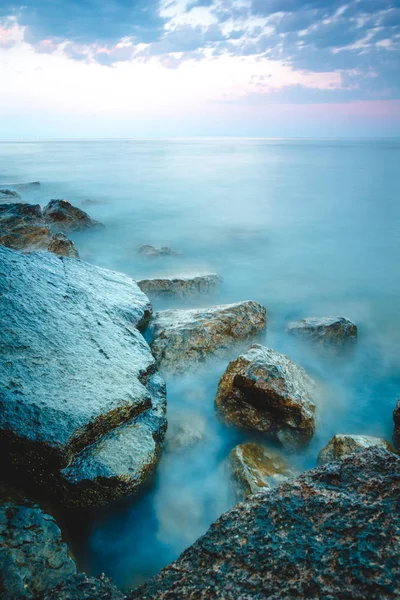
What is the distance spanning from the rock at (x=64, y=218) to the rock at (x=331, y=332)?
697cm

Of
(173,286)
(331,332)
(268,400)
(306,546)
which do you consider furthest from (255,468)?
(173,286)

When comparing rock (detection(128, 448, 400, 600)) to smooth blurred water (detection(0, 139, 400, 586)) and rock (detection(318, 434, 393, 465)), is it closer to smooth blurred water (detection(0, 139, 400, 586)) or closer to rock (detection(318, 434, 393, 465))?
rock (detection(318, 434, 393, 465))

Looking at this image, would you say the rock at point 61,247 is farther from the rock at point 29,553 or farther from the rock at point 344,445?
the rock at point 344,445

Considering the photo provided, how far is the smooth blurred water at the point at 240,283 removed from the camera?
2.74 meters

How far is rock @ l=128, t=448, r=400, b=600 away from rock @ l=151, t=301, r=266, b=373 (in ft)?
8.04

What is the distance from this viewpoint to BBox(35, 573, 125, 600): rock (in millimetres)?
1498

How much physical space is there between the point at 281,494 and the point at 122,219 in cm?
1108

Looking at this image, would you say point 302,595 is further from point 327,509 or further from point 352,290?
point 352,290

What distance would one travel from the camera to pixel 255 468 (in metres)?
2.87

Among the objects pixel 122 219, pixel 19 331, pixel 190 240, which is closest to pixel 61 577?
pixel 19 331

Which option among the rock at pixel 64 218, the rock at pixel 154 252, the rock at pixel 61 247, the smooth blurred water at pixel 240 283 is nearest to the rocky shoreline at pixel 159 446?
the smooth blurred water at pixel 240 283

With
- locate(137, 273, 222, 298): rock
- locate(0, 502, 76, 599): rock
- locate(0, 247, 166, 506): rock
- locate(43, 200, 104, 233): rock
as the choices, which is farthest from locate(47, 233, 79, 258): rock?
locate(0, 502, 76, 599): rock

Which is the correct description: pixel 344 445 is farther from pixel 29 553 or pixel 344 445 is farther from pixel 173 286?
pixel 173 286

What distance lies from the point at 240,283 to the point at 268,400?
4.08 m
